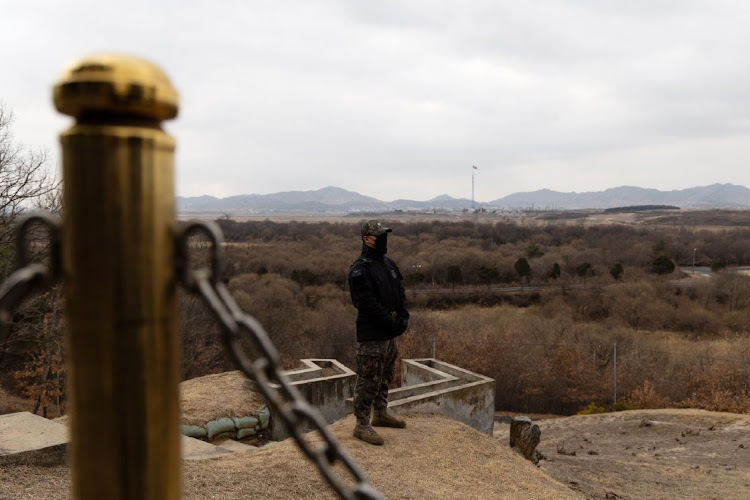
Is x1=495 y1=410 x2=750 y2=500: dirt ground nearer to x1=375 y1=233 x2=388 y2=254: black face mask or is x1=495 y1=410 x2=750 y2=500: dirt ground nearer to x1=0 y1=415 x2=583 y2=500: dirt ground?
x1=0 y1=415 x2=583 y2=500: dirt ground

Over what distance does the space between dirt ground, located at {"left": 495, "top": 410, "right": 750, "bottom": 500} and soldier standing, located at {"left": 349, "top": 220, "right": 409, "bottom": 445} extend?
3447mm

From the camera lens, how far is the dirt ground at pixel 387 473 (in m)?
4.99

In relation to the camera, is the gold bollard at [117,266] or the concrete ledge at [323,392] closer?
the gold bollard at [117,266]

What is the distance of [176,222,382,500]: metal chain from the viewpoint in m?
1.08

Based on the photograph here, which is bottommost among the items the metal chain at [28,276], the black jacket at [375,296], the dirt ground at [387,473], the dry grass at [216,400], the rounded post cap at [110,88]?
the dry grass at [216,400]

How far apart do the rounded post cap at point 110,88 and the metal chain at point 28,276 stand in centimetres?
23

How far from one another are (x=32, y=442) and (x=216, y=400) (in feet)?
11.2

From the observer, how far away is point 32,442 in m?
5.43

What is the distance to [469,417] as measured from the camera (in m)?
8.52

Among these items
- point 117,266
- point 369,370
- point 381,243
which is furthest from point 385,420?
point 117,266

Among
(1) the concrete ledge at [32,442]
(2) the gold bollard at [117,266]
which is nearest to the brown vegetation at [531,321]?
(1) the concrete ledge at [32,442]

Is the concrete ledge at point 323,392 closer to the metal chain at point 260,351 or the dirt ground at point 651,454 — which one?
the dirt ground at point 651,454

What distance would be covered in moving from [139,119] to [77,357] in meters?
0.44

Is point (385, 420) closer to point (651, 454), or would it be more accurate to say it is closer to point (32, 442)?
point (32, 442)
